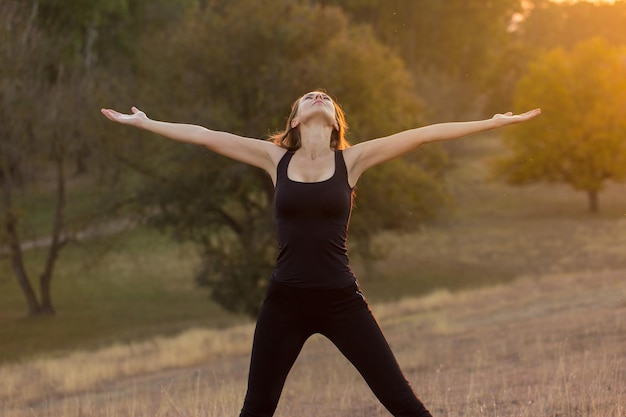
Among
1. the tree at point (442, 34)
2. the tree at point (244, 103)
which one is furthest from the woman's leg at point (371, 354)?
the tree at point (442, 34)

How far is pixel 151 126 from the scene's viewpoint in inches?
195

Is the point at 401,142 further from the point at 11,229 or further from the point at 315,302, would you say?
the point at 11,229

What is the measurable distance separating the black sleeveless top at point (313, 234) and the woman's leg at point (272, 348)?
145mm

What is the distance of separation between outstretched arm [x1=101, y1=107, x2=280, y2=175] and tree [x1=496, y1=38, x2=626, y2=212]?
4501 centimetres

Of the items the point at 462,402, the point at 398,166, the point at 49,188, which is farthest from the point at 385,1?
the point at 462,402

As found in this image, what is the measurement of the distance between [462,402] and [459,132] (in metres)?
2.93

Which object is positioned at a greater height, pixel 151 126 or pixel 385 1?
pixel 385 1

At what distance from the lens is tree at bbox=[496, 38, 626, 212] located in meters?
Result: 48.0

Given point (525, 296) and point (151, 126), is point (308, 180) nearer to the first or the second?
point (151, 126)

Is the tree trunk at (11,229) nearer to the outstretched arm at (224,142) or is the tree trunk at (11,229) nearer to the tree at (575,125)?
the outstretched arm at (224,142)

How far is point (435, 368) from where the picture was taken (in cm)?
1085

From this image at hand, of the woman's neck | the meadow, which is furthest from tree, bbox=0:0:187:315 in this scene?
the woman's neck

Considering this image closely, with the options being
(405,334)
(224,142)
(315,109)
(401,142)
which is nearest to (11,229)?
(405,334)

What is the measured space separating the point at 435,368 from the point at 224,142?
21.7ft
